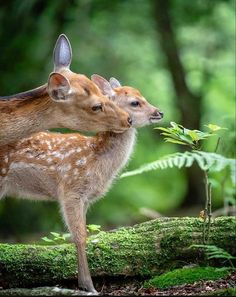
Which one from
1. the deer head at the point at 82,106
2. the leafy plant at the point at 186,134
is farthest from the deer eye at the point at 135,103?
the leafy plant at the point at 186,134

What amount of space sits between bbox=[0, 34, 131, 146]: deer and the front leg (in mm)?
608

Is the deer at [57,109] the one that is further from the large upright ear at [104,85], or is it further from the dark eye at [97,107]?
the large upright ear at [104,85]

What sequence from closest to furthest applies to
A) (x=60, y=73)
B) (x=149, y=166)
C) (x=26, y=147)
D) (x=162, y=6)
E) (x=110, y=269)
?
(x=149, y=166) → (x=110, y=269) → (x=60, y=73) → (x=26, y=147) → (x=162, y=6)

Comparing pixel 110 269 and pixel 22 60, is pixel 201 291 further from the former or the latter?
pixel 22 60

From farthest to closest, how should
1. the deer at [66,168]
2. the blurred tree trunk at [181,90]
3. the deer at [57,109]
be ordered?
Answer: the blurred tree trunk at [181,90] → the deer at [66,168] → the deer at [57,109]

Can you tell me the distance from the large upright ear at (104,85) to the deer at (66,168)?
46cm

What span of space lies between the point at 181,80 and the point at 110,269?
7.86 m

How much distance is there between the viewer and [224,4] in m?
12.1

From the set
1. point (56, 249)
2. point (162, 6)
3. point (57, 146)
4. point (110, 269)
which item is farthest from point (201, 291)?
point (162, 6)

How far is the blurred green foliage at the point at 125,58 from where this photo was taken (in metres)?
11.9

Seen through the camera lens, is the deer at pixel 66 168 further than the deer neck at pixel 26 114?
Yes

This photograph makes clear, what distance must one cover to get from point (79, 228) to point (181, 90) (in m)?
7.49

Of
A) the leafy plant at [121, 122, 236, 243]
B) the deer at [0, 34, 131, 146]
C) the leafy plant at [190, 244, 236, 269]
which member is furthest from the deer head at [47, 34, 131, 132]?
the leafy plant at [190, 244, 236, 269]

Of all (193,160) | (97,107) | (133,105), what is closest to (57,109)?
(97,107)
